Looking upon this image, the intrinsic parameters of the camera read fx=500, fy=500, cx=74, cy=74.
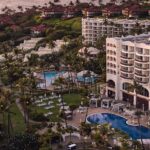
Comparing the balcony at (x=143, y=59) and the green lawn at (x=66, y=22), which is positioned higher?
the balcony at (x=143, y=59)

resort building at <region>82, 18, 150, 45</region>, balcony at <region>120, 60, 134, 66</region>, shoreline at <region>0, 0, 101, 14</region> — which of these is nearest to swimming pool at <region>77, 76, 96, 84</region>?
balcony at <region>120, 60, 134, 66</region>

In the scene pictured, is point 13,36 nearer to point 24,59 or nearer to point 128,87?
point 24,59

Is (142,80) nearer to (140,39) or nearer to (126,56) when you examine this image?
(126,56)

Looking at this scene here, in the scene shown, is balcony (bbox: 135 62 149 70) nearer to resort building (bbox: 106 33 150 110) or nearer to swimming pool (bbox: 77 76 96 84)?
resort building (bbox: 106 33 150 110)

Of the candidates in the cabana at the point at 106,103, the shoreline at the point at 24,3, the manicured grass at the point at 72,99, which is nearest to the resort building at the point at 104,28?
the manicured grass at the point at 72,99

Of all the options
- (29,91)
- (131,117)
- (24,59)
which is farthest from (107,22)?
(131,117)

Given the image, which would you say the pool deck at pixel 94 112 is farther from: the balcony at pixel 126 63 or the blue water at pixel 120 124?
the balcony at pixel 126 63
